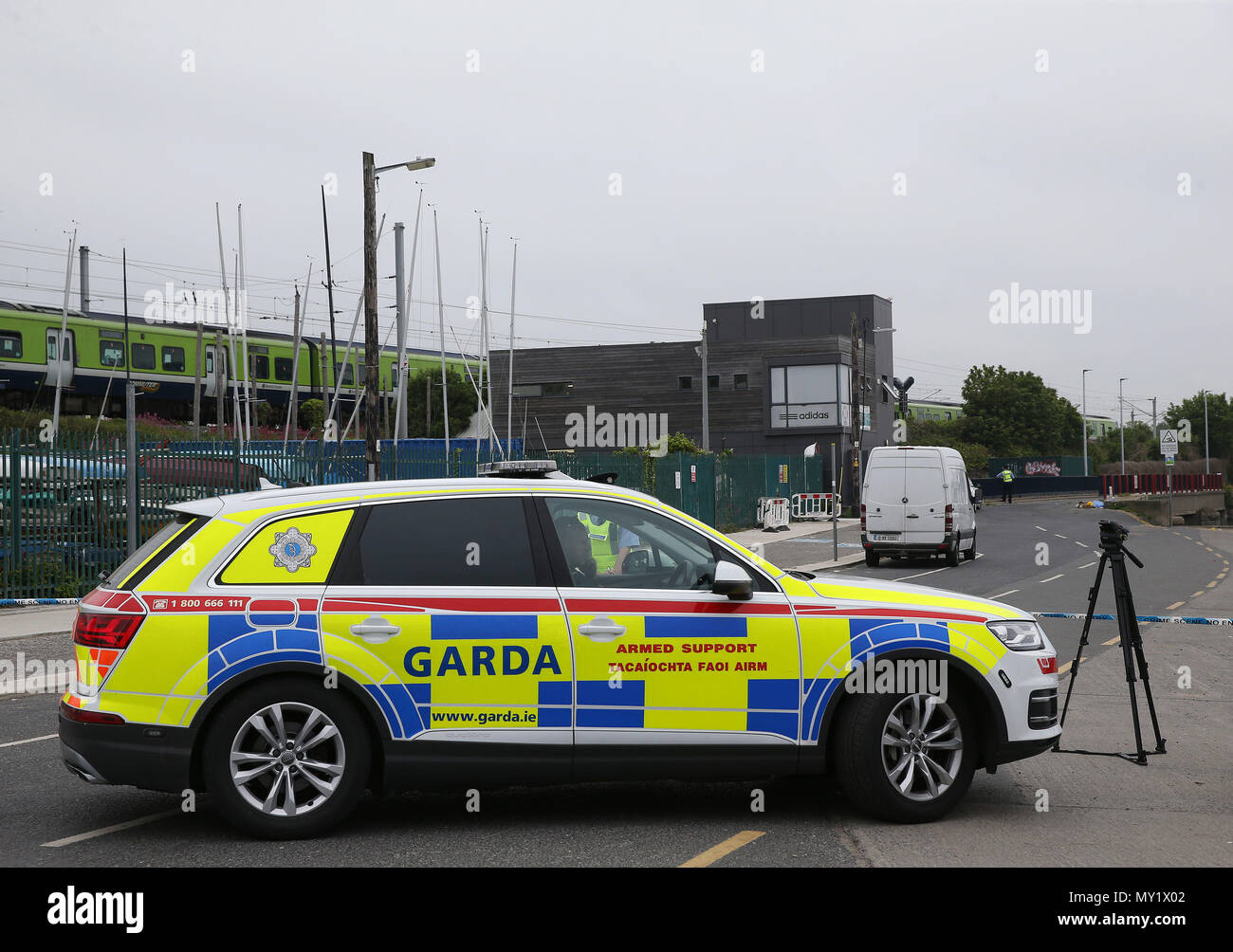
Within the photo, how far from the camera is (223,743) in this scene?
5715 millimetres

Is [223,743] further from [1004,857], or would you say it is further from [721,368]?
[721,368]

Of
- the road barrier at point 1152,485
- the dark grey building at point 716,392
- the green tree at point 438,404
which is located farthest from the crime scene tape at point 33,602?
the road barrier at point 1152,485

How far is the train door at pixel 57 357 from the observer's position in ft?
121

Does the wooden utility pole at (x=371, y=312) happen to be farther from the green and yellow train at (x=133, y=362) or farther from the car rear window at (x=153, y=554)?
the car rear window at (x=153, y=554)

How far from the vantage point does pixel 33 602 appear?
1759 cm

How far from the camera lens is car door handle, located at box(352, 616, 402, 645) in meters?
5.80

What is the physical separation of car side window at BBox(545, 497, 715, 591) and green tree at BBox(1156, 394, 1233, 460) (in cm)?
12136

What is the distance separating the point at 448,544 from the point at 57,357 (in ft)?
116

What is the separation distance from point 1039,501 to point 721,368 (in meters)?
24.1

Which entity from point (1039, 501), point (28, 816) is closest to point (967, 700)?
point (28, 816)

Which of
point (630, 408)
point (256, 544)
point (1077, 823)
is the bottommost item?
point (1077, 823)

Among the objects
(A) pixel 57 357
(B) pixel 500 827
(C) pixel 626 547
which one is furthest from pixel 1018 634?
(A) pixel 57 357

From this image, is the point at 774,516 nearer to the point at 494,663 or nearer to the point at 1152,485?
the point at 494,663

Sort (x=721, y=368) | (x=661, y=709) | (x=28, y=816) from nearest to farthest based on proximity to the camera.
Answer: (x=661, y=709) → (x=28, y=816) → (x=721, y=368)
